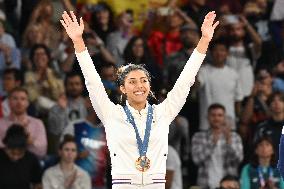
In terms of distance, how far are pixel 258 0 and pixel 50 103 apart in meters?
4.33

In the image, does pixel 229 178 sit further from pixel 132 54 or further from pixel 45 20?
pixel 45 20

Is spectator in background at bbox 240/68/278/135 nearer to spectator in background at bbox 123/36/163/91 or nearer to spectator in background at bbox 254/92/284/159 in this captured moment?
spectator in background at bbox 254/92/284/159

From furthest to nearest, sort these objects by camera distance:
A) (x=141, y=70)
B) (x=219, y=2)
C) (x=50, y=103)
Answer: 1. (x=219, y=2)
2. (x=50, y=103)
3. (x=141, y=70)

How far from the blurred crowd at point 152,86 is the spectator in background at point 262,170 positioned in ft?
0.05

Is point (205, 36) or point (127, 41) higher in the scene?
point (127, 41)

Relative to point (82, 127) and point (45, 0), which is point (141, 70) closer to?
point (82, 127)

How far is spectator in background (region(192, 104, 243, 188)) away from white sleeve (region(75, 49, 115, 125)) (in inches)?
194

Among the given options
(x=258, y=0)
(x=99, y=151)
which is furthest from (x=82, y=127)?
(x=258, y=0)

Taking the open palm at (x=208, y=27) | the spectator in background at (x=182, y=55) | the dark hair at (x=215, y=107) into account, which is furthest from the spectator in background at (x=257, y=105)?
the open palm at (x=208, y=27)

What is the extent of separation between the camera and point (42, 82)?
13.8 metres

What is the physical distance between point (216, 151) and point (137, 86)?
4949mm

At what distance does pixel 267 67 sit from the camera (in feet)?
50.4

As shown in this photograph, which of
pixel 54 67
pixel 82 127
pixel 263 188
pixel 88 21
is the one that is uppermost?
pixel 88 21

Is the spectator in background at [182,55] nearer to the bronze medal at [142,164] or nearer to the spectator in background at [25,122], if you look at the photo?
the spectator in background at [25,122]
